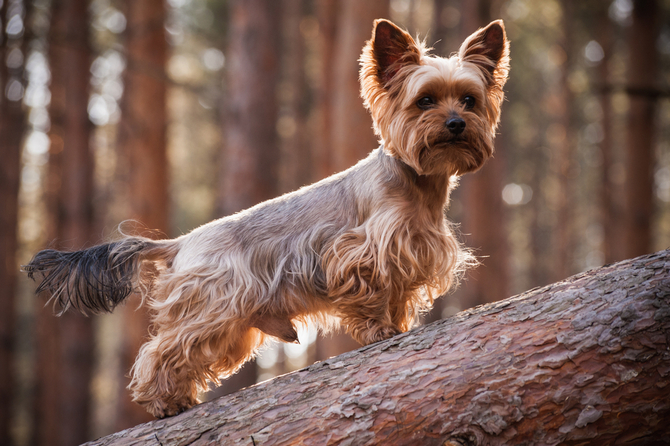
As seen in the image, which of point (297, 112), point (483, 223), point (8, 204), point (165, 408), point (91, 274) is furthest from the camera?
point (297, 112)

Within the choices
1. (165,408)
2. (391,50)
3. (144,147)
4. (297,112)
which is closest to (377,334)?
(165,408)

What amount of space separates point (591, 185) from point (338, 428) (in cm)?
2914

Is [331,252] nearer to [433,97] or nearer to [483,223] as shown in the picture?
[433,97]

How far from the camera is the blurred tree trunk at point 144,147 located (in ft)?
31.2

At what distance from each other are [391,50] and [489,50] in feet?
2.90

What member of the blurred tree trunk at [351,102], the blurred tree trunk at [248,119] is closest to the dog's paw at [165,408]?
the blurred tree trunk at [351,102]

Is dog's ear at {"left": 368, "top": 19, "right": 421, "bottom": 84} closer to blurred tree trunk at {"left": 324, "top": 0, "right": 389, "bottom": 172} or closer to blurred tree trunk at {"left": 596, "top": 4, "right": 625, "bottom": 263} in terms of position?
blurred tree trunk at {"left": 324, "top": 0, "right": 389, "bottom": 172}

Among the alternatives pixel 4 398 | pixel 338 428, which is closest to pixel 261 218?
pixel 338 428

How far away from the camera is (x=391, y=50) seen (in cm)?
431

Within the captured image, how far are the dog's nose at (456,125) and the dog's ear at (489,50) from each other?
73 centimetres

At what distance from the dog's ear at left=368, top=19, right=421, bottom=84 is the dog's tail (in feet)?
8.40

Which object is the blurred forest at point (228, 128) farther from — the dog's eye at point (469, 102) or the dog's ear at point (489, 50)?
the dog's eye at point (469, 102)

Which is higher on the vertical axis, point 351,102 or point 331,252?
point 351,102

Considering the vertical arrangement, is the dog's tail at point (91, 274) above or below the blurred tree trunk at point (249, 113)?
below
